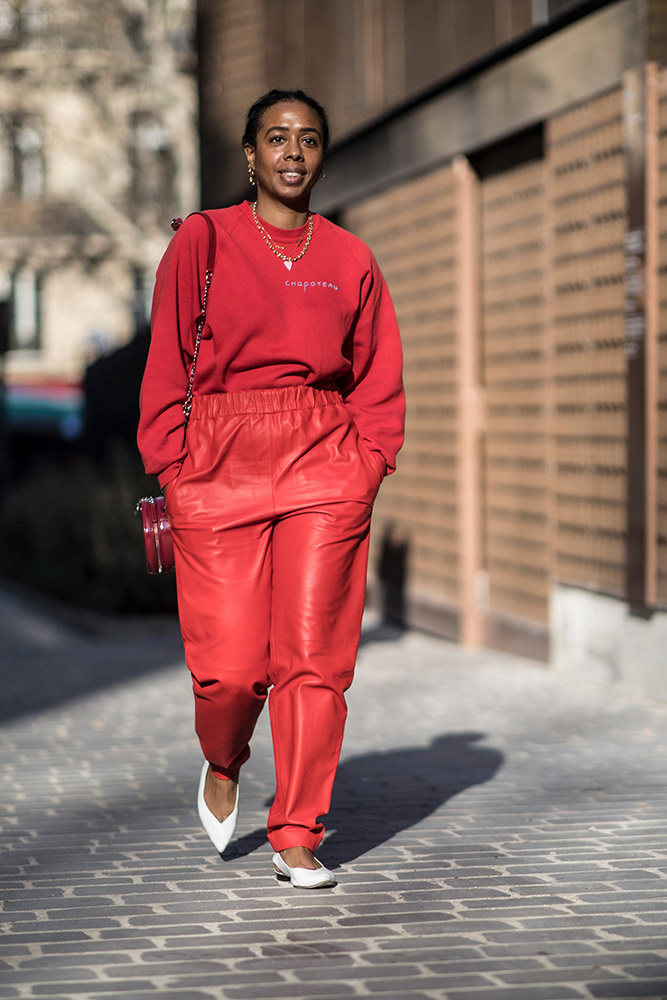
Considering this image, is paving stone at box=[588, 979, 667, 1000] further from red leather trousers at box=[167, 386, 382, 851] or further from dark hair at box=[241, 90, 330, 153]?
dark hair at box=[241, 90, 330, 153]

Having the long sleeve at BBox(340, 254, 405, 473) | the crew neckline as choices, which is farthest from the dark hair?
the long sleeve at BBox(340, 254, 405, 473)

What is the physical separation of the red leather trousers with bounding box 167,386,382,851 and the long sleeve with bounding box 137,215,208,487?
6 centimetres

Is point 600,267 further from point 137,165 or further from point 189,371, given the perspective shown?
point 137,165

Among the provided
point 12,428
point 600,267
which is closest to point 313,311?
point 600,267

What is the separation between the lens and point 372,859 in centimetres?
494

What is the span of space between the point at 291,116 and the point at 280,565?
1209 mm

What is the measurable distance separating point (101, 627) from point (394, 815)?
653 centimetres

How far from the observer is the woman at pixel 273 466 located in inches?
178

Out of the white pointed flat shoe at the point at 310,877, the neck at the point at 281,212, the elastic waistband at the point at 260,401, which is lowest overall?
the white pointed flat shoe at the point at 310,877

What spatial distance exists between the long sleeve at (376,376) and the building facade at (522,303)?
322cm

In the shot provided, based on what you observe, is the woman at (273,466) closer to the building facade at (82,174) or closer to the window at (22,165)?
the building facade at (82,174)

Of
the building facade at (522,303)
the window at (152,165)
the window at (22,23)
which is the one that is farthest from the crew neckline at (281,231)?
the window at (152,165)

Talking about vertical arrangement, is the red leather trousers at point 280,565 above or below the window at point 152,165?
below

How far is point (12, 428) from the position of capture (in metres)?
38.2
